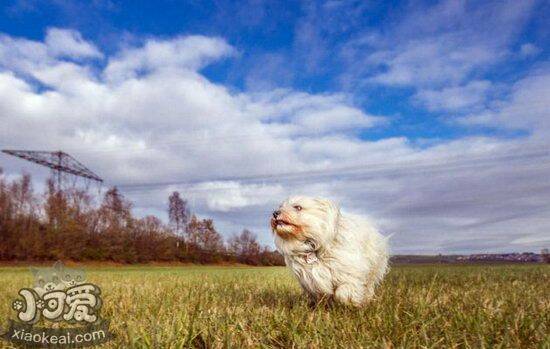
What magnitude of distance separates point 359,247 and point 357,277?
48 cm

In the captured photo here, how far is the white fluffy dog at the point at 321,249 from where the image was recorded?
21.6 ft

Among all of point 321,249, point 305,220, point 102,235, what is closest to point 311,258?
point 321,249

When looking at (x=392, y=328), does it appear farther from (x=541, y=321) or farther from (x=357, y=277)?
(x=357, y=277)

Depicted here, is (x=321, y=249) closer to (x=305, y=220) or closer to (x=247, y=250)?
(x=305, y=220)

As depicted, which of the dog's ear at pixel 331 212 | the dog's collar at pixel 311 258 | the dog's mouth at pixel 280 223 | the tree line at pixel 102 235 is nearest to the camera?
the dog's mouth at pixel 280 223

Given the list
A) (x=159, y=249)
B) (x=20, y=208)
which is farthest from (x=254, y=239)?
(x=20, y=208)

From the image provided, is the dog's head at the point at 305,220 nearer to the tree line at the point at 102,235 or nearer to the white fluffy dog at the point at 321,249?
the white fluffy dog at the point at 321,249

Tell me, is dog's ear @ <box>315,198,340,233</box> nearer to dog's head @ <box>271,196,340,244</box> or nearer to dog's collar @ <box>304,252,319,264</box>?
dog's head @ <box>271,196,340,244</box>

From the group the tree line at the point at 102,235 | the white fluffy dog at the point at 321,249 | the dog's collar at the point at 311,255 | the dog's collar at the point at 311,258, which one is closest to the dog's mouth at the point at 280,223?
the white fluffy dog at the point at 321,249

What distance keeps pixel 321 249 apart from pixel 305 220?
51 cm

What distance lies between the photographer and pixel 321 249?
22.2ft

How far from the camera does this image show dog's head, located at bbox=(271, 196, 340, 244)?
6531 mm

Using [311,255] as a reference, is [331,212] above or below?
above

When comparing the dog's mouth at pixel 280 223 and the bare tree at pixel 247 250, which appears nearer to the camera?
the dog's mouth at pixel 280 223
